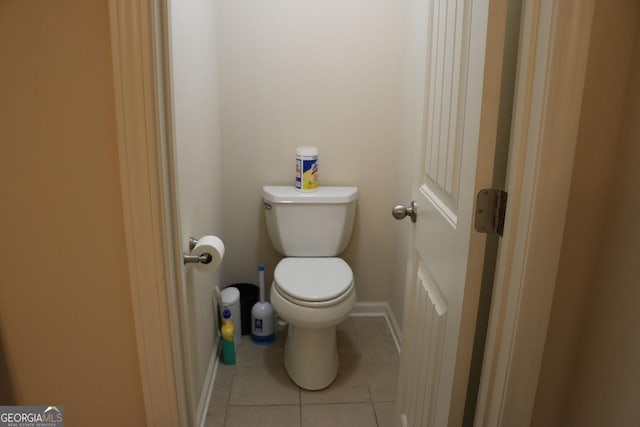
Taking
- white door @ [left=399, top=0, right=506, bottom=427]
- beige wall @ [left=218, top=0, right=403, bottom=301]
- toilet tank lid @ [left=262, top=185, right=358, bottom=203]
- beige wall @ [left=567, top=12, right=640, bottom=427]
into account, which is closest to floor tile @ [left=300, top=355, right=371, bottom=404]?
white door @ [left=399, top=0, right=506, bottom=427]

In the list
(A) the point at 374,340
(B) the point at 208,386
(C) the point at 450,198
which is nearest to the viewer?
(C) the point at 450,198

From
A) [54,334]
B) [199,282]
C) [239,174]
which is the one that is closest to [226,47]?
[239,174]

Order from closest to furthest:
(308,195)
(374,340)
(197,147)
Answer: (197,147) → (308,195) → (374,340)

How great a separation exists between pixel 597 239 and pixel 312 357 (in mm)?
1364

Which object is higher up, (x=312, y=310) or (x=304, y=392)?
(x=312, y=310)

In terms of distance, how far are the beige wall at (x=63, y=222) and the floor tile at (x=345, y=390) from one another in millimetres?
1078

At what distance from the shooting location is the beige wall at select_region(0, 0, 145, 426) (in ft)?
2.69

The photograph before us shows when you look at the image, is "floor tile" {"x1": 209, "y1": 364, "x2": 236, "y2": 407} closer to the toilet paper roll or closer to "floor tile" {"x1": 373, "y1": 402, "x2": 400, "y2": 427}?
"floor tile" {"x1": 373, "y1": 402, "x2": 400, "y2": 427}

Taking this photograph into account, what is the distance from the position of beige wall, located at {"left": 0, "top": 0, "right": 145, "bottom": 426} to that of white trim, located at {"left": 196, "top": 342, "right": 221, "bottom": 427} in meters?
0.82

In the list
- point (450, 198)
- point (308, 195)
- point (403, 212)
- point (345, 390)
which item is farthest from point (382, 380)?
point (450, 198)

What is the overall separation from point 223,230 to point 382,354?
972 millimetres

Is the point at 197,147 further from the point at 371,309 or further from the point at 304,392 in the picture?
the point at 371,309

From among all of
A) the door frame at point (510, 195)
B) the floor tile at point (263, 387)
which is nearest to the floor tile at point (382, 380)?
the floor tile at point (263, 387)

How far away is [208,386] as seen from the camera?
Answer: 194 cm
